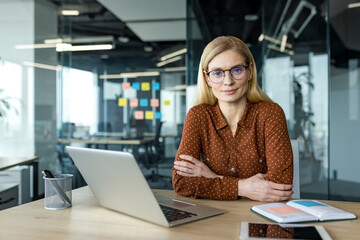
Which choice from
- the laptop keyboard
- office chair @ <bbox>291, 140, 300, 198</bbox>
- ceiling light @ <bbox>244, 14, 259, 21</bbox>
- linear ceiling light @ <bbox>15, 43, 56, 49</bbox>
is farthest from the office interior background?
the laptop keyboard

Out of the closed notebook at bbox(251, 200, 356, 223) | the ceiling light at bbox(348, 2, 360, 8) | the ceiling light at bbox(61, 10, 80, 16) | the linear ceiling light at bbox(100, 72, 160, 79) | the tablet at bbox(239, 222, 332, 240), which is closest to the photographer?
the tablet at bbox(239, 222, 332, 240)

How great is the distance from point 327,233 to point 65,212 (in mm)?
835

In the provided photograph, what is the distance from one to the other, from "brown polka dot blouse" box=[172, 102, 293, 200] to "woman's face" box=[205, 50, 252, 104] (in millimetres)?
129

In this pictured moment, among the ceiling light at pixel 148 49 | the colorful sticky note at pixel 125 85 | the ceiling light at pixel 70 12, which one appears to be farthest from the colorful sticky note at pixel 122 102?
the ceiling light at pixel 70 12

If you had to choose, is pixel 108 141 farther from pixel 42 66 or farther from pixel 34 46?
pixel 34 46

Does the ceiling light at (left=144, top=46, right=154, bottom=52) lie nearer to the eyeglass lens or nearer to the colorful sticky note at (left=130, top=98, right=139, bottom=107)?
the colorful sticky note at (left=130, top=98, right=139, bottom=107)

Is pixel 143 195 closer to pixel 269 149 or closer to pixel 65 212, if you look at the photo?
pixel 65 212

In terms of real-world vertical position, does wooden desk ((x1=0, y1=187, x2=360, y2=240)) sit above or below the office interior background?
below

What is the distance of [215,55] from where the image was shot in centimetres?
161

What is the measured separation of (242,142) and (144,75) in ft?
10.3

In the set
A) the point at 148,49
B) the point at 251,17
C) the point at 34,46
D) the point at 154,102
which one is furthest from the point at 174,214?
the point at 251,17

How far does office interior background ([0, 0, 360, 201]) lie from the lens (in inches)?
163

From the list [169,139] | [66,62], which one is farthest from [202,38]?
[66,62]

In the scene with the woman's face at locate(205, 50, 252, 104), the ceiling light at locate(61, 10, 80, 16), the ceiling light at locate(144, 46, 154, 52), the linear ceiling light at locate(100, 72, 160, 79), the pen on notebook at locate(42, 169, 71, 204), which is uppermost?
the ceiling light at locate(61, 10, 80, 16)
